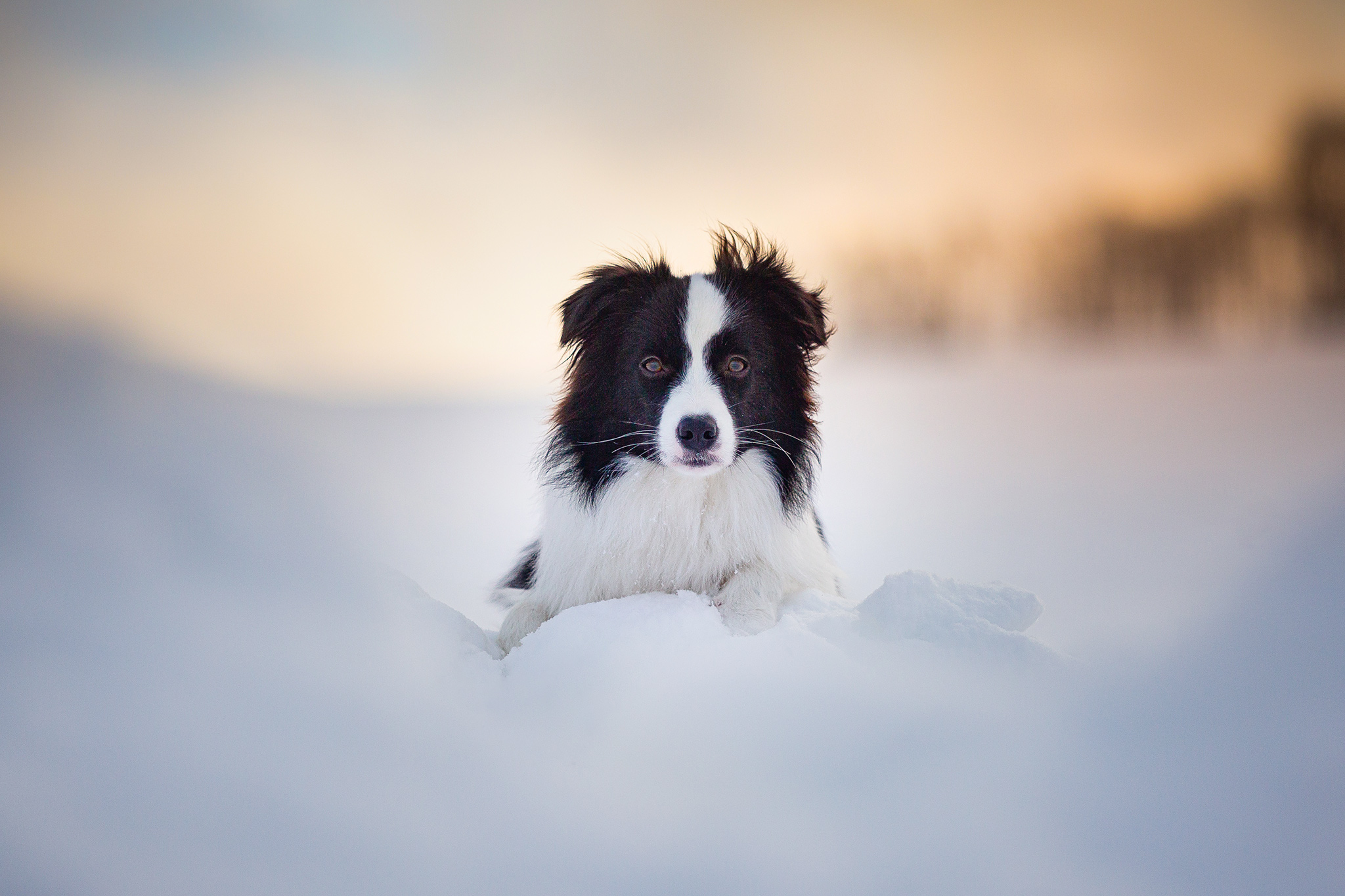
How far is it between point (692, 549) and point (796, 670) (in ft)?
2.52

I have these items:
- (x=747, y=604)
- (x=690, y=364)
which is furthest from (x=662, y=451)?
(x=747, y=604)

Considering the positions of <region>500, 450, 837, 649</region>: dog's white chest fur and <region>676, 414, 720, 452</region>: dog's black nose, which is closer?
<region>676, 414, 720, 452</region>: dog's black nose

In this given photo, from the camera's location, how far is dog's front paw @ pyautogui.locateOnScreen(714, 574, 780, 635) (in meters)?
3.07

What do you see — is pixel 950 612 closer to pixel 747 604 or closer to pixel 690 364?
pixel 747 604

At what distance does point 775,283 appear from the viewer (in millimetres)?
3547

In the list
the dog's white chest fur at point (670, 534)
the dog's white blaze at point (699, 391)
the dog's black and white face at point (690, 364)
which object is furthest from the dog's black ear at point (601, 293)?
the dog's white chest fur at point (670, 534)

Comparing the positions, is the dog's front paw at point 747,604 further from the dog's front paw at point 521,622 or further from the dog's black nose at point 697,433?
the dog's front paw at point 521,622

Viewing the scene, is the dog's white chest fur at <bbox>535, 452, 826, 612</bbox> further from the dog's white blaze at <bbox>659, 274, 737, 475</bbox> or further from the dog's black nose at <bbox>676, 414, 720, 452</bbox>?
the dog's black nose at <bbox>676, 414, 720, 452</bbox>

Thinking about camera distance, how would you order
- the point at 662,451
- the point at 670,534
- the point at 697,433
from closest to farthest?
the point at 697,433
the point at 662,451
the point at 670,534

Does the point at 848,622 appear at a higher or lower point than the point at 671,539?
lower

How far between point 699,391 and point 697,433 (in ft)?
0.70

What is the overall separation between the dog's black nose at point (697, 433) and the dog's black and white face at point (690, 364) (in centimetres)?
6

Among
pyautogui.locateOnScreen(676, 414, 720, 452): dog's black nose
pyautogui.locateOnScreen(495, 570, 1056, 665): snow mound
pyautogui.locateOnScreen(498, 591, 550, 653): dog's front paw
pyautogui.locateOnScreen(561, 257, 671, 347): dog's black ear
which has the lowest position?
pyautogui.locateOnScreen(498, 591, 550, 653): dog's front paw

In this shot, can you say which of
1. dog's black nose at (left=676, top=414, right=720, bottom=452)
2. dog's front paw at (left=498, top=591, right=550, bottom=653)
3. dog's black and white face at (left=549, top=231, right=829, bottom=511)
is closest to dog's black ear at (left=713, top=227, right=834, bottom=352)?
dog's black and white face at (left=549, top=231, right=829, bottom=511)
